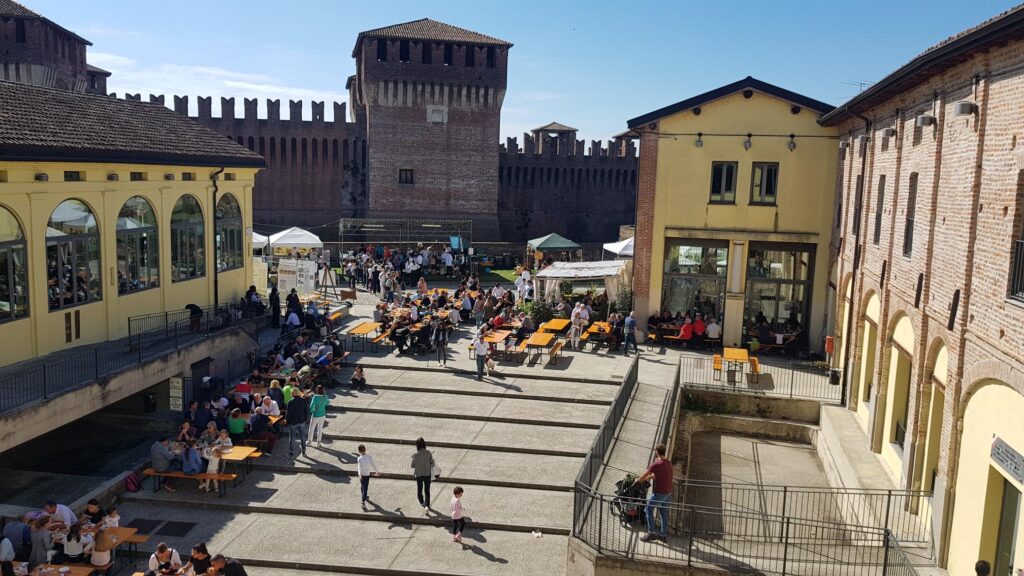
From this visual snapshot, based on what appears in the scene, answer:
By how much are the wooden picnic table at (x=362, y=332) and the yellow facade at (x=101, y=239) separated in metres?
4.38

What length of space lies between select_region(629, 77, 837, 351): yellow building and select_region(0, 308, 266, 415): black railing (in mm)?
12683

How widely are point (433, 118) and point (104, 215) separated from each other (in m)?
31.8

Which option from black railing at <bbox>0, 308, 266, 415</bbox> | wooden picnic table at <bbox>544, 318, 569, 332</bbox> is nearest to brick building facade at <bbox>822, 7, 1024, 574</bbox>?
wooden picnic table at <bbox>544, 318, 569, 332</bbox>

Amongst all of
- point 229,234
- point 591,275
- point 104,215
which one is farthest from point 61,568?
point 591,275

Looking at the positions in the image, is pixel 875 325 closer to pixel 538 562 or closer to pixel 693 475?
pixel 693 475

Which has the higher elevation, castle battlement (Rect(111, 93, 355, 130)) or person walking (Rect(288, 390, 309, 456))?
castle battlement (Rect(111, 93, 355, 130))

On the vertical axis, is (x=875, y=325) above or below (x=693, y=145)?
below

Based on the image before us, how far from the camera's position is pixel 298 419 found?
1584 cm

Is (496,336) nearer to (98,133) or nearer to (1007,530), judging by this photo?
(98,133)

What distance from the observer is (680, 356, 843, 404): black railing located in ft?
69.3

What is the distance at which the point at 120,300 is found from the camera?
19656mm

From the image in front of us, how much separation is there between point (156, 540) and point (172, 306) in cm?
1012

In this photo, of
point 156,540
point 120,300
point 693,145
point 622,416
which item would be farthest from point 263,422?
point 693,145

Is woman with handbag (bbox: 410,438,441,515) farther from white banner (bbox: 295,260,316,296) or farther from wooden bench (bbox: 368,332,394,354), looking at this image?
white banner (bbox: 295,260,316,296)
